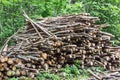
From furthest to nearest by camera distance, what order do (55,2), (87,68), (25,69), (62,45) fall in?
1. (55,2)
2. (87,68)
3. (62,45)
4. (25,69)

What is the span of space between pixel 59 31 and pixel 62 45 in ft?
1.90

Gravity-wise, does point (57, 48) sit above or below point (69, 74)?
above

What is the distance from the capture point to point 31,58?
9.09 meters

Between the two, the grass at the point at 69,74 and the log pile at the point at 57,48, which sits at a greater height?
the log pile at the point at 57,48

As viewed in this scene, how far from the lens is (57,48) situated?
9.59 metres

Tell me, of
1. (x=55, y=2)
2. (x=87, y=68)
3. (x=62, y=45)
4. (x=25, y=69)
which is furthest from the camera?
(x=55, y=2)

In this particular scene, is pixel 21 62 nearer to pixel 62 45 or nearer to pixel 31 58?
pixel 31 58

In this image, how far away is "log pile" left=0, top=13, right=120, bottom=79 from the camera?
8.99 m

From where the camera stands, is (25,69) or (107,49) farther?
(107,49)

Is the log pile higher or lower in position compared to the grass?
higher

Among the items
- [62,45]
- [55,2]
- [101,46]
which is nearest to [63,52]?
[62,45]

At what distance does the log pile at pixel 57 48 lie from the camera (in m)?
8.99

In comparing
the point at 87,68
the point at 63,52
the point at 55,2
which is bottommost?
the point at 87,68

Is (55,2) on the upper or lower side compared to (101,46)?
upper
